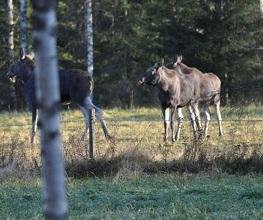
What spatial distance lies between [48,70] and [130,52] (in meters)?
32.4

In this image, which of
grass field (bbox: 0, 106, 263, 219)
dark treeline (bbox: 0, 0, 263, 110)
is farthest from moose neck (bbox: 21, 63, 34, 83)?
dark treeline (bbox: 0, 0, 263, 110)

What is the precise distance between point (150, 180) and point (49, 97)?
7.82 meters

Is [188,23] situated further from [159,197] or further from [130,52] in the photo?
[159,197]

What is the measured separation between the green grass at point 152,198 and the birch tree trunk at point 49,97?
4.58 meters

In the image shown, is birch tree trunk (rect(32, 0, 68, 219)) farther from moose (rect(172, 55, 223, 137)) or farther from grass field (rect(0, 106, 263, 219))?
moose (rect(172, 55, 223, 137))

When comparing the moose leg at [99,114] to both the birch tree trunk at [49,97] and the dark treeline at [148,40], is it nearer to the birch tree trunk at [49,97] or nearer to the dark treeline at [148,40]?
the birch tree trunk at [49,97]

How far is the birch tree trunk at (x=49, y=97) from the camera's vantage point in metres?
→ 3.31

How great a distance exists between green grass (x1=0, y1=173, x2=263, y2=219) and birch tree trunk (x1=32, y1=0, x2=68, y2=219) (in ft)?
15.0

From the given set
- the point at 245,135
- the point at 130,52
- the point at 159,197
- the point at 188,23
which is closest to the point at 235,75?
the point at 188,23

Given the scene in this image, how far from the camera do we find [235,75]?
3203cm

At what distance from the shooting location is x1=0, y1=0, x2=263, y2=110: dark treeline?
104 ft

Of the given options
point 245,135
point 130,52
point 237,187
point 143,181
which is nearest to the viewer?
point 237,187

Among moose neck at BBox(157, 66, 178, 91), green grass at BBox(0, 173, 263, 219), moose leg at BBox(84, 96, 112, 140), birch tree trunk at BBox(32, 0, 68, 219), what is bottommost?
green grass at BBox(0, 173, 263, 219)

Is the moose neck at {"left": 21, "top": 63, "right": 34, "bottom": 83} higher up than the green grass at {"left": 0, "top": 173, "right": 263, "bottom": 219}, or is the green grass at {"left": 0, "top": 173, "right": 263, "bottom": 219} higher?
the moose neck at {"left": 21, "top": 63, "right": 34, "bottom": 83}
